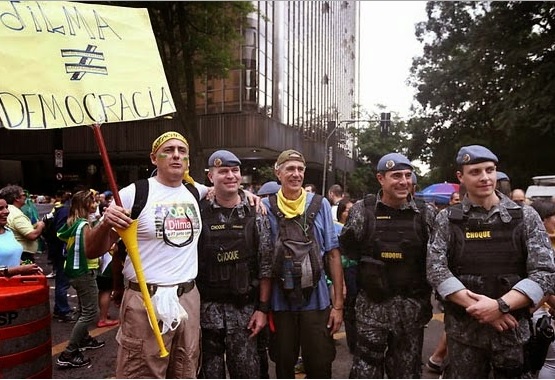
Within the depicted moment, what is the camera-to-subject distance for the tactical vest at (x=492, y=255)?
2.84m

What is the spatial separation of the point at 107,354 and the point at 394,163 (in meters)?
3.81

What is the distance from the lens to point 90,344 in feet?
17.8

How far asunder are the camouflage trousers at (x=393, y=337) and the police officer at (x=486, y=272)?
28cm

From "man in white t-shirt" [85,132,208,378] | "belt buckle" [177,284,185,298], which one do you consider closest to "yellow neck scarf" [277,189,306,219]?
"man in white t-shirt" [85,132,208,378]

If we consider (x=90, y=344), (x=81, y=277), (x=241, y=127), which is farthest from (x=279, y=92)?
(x=90, y=344)

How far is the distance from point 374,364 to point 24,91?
9.00 feet

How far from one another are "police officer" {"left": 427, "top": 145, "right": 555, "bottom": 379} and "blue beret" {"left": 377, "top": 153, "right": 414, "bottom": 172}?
16.4 inches

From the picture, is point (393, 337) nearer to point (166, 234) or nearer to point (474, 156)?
point (474, 156)

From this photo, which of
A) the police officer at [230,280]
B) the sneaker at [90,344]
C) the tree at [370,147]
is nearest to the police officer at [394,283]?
the police officer at [230,280]

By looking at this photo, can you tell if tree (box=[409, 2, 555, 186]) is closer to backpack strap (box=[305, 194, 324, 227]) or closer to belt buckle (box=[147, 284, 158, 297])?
backpack strap (box=[305, 194, 324, 227])

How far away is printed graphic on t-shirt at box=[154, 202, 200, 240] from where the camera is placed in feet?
9.25

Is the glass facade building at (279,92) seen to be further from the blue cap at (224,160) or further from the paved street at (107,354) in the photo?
the blue cap at (224,160)

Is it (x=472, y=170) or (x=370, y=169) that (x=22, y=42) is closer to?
(x=472, y=170)

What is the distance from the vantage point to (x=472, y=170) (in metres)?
2.96
